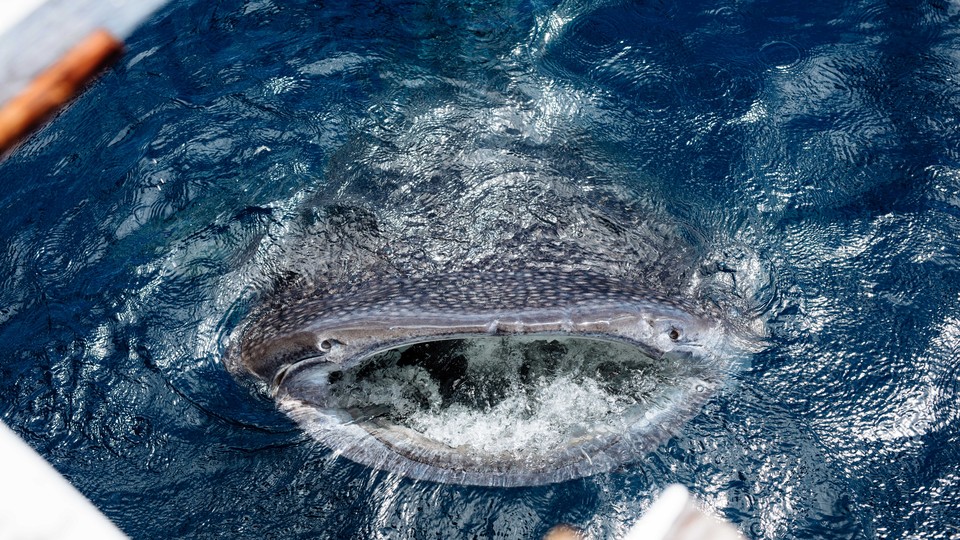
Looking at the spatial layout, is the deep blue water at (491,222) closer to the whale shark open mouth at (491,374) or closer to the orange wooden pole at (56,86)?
the orange wooden pole at (56,86)

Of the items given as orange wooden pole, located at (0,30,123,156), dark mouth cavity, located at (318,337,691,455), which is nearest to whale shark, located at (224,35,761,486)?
dark mouth cavity, located at (318,337,691,455)

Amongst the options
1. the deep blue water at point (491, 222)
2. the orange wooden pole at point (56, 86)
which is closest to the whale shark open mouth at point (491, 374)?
the deep blue water at point (491, 222)

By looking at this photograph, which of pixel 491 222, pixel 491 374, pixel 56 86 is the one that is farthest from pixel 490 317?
pixel 56 86

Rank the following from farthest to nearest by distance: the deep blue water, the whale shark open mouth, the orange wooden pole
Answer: the orange wooden pole, the deep blue water, the whale shark open mouth

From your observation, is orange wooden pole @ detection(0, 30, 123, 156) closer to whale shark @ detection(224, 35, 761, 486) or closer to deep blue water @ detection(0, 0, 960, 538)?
deep blue water @ detection(0, 0, 960, 538)

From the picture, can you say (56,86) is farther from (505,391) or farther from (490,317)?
(490,317)
